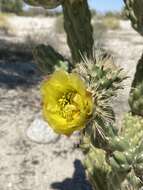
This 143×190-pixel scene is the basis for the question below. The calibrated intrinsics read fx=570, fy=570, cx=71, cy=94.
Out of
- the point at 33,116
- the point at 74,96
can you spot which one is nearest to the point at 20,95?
the point at 33,116

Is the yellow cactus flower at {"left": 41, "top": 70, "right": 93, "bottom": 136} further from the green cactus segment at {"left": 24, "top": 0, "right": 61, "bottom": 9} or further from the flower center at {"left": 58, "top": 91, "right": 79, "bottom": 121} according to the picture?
the green cactus segment at {"left": 24, "top": 0, "right": 61, "bottom": 9}

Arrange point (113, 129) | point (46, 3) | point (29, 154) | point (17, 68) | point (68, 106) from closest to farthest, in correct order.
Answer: point (68, 106), point (113, 129), point (46, 3), point (29, 154), point (17, 68)

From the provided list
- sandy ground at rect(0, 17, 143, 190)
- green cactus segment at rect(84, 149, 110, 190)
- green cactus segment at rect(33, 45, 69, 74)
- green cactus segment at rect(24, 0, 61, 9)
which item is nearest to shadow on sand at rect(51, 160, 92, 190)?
sandy ground at rect(0, 17, 143, 190)

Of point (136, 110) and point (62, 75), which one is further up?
point (62, 75)

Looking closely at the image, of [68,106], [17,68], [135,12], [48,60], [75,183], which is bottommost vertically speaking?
[17,68]

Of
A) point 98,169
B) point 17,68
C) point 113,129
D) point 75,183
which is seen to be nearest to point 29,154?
point 75,183

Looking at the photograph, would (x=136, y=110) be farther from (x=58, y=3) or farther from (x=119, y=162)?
(x=58, y=3)

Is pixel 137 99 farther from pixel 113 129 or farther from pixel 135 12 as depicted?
pixel 135 12

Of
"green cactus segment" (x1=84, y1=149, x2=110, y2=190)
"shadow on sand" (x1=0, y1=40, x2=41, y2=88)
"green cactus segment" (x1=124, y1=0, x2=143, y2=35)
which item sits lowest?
"shadow on sand" (x1=0, y1=40, x2=41, y2=88)
